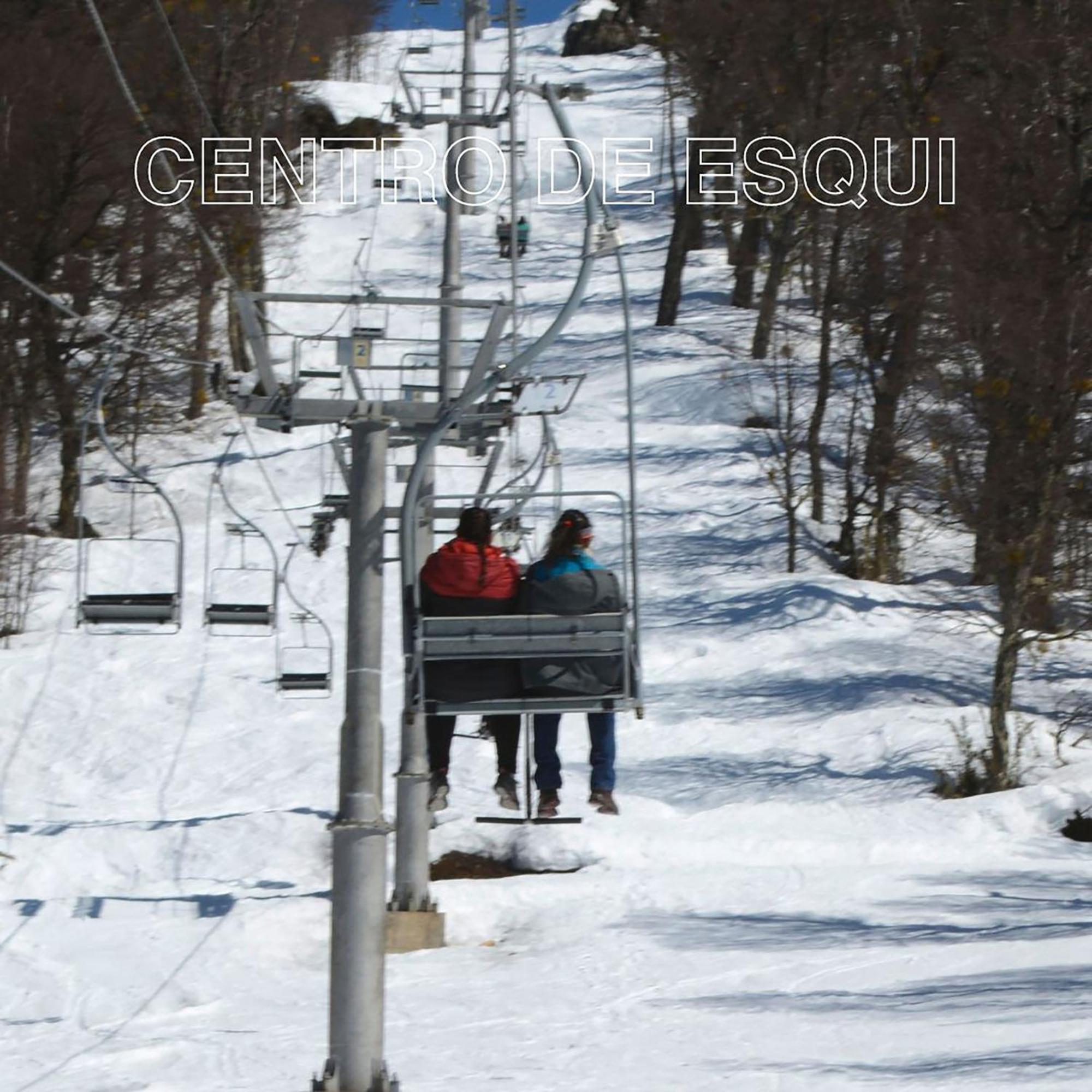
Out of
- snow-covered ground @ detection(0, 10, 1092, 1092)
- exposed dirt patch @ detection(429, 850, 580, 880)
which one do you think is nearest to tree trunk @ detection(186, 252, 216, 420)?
snow-covered ground @ detection(0, 10, 1092, 1092)

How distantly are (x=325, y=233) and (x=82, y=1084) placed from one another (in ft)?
125

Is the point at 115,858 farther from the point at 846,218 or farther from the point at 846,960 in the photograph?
the point at 846,218

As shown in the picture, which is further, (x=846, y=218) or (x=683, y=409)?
(x=683, y=409)

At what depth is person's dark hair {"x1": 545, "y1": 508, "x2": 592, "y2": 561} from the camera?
9.48 metres

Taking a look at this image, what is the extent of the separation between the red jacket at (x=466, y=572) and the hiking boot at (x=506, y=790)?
5.39 ft

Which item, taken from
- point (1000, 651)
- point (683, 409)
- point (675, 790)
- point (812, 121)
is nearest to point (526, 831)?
point (675, 790)

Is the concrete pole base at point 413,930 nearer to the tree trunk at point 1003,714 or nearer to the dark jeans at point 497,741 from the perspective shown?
the dark jeans at point 497,741

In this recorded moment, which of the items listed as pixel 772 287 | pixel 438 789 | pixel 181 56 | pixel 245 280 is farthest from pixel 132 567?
pixel 438 789

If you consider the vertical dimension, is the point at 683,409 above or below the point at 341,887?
above

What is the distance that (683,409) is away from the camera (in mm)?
34406

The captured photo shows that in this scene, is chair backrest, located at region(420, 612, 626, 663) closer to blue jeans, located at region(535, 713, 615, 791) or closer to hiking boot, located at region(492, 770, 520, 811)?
blue jeans, located at region(535, 713, 615, 791)

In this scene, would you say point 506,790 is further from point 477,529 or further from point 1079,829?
point 1079,829

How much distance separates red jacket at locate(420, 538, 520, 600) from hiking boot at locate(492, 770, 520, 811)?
164cm

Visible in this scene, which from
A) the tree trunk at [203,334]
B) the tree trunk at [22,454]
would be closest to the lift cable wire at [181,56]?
the tree trunk at [203,334]
